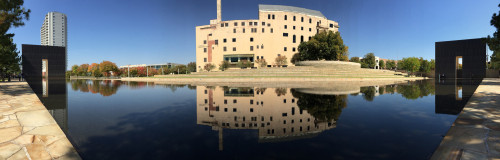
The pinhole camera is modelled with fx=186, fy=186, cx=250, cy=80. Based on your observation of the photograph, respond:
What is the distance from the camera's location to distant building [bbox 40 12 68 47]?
6624 inches

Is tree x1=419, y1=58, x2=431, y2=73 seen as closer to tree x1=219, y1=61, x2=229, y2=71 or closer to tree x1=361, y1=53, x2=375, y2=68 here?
tree x1=361, y1=53, x2=375, y2=68

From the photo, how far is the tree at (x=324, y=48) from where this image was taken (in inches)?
2026

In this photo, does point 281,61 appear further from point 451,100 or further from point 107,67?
point 107,67

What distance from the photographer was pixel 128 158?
319 centimetres

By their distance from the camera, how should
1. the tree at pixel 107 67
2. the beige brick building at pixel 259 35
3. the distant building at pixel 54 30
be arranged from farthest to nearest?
the distant building at pixel 54 30
the tree at pixel 107 67
the beige brick building at pixel 259 35

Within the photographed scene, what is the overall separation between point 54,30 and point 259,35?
217m

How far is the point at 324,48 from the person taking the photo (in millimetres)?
50938

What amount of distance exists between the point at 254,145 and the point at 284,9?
6231 centimetres

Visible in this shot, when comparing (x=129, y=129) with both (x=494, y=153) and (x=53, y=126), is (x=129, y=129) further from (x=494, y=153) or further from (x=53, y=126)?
(x=494, y=153)

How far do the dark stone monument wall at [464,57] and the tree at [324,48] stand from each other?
2531 cm

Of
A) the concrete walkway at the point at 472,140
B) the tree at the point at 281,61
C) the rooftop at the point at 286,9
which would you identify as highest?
the rooftop at the point at 286,9

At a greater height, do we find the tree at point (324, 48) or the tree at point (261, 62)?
the tree at point (324, 48)

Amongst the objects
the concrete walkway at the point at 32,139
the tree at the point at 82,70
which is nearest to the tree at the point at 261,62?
the concrete walkway at the point at 32,139

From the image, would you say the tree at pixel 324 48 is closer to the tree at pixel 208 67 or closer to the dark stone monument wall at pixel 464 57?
the dark stone monument wall at pixel 464 57
